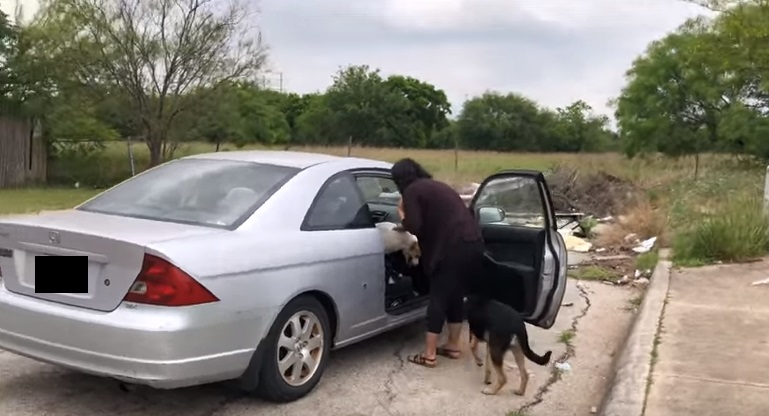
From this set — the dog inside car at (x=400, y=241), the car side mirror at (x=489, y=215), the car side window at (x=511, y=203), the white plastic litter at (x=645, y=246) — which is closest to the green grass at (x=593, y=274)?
the white plastic litter at (x=645, y=246)

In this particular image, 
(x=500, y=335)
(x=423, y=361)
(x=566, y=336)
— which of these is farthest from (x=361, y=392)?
(x=566, y=336)

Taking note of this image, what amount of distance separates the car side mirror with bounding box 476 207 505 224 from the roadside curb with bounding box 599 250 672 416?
4.59 ft

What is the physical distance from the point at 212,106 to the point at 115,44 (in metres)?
3.50

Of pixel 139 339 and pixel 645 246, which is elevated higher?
pixel 139 339

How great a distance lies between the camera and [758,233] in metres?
10.6

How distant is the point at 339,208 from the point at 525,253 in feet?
5.46

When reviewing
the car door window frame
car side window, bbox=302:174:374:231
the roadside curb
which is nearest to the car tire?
car side window, bbox=302:174:374:231

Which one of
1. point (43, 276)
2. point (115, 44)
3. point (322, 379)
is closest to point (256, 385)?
point (322, 379)

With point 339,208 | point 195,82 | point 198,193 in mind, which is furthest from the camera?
point 195,82

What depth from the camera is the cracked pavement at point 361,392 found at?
4969 millimetres

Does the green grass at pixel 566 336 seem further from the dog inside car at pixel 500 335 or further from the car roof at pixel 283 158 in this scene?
the car roof at pixel 283 158

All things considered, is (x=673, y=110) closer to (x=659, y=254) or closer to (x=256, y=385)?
(x=659, y=254)

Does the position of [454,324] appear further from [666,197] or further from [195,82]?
[195,82]

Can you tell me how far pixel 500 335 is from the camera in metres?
5.38
